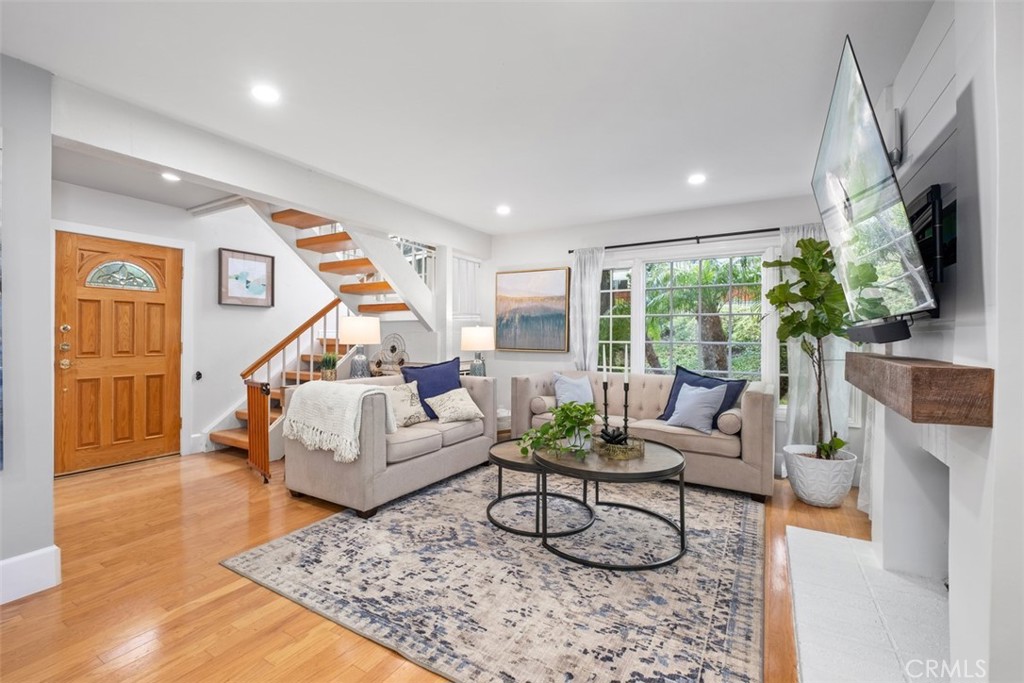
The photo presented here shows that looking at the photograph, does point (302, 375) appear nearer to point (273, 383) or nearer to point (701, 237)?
point (273, 383)

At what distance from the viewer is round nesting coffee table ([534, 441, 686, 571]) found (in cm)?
223

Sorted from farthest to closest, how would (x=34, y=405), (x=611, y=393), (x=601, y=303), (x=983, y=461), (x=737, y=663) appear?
(x=601, y=303), (x=611, y=393), (x=34, y=405), (x=737, y=663), (x=983, y=461)

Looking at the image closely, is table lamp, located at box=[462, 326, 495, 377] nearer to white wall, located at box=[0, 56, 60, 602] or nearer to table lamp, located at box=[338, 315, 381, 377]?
table lamp, located at box=[338, 315, 381, 377]

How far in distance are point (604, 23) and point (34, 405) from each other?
2979 mm

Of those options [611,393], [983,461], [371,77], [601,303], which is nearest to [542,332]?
[601,303]

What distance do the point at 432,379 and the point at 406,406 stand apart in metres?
0.43

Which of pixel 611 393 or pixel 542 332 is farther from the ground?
pixel 542 332

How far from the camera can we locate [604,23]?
5.72ft

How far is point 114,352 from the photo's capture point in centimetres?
398

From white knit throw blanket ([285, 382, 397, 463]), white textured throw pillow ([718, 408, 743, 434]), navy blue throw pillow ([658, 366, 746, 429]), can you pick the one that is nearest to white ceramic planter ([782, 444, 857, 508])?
white textured throw pillow ([718, 408, 743, 434])

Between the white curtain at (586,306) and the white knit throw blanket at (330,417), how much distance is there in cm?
228

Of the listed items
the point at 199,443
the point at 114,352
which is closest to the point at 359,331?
the point at 199,443

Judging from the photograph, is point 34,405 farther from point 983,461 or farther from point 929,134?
point 929,134

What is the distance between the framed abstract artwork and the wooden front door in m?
3.23
